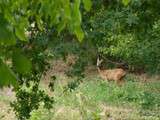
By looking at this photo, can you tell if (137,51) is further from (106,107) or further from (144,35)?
(106,107)

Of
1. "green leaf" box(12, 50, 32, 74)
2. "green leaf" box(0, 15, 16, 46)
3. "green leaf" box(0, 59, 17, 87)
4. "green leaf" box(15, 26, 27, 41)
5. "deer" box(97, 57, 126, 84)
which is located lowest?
"green leaf" box(0, 59, 17, 87)

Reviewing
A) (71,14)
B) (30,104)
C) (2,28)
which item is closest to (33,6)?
(71,14)

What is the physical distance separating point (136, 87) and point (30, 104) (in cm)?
835

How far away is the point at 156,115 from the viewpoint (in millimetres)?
9906

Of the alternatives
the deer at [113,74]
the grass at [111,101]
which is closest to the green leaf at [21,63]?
the grass at [111,101]

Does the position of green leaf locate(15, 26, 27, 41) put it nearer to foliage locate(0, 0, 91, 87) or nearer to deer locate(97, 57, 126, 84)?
foliage locate(0, 0, 91, 87)

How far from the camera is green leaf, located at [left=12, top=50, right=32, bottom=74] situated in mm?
1362

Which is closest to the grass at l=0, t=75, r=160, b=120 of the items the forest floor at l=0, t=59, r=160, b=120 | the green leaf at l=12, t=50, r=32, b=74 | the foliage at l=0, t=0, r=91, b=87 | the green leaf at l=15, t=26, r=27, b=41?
the forest floor at l=0, t=59, r=160, b=120

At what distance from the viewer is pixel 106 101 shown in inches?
452

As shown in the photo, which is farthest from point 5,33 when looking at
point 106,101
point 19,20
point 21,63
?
point 106,101

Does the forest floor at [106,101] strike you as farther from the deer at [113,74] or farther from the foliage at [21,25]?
the foliage at [21,25]

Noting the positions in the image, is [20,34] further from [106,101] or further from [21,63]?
[106,101]

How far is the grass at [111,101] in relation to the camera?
9.85 metres

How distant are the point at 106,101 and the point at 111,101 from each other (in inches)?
5.7
